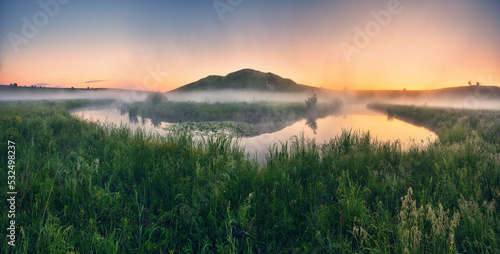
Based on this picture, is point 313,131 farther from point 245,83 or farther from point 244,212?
point 245,83

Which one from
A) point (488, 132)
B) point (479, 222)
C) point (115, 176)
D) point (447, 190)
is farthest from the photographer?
point (488, 132)

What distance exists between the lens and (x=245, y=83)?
146250mm

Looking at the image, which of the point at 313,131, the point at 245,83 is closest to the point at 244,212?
the point at 313,131

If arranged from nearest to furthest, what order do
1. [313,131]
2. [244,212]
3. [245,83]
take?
[244,212]
[313,131]
[245,83]

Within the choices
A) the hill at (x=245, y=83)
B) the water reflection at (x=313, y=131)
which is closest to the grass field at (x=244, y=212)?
the water reflection at (x=313, y=131)

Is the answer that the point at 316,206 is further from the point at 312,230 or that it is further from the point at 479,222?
the point at 479,222

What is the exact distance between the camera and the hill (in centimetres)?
14057

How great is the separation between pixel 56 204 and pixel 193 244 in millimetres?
2425

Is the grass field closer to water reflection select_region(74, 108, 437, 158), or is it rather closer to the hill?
water reflection select_region(74, 108, 437, 158)

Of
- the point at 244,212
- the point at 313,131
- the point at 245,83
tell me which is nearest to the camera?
the point at 244,212

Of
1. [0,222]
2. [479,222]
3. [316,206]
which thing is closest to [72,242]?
[0,222]

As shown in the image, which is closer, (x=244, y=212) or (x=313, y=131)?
(x=244, y=212)

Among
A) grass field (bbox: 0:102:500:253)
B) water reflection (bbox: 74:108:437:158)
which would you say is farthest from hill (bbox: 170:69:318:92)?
grass field (bbox: 0:102:500:253)

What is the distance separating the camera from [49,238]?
8.89 feet
